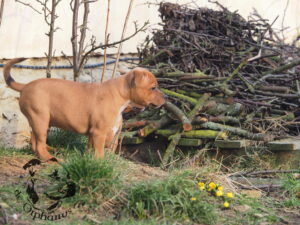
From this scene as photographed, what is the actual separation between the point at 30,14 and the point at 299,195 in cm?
525

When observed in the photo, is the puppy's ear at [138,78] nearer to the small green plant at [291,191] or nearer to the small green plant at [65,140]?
the small green plant at [65,140]

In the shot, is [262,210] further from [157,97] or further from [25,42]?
[25,42]

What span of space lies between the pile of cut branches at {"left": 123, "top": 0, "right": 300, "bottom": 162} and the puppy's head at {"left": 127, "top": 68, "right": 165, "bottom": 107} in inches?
→ 48.0

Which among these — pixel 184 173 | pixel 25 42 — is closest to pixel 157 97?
pixel 184 173

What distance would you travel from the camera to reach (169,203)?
4.42 m

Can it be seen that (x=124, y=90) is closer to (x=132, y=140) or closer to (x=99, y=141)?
(x=99, y=141)

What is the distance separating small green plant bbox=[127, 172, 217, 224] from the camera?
170 inches

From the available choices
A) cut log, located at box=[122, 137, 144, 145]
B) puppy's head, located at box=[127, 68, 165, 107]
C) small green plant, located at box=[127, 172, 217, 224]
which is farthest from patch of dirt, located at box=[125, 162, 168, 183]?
cut log, located at box=[122, 137, 144, 145]

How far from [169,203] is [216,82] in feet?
11.1

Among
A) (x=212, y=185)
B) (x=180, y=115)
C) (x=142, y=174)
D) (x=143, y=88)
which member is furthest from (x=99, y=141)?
(x=180, y=115)

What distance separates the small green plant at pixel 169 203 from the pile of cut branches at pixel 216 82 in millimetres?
2180

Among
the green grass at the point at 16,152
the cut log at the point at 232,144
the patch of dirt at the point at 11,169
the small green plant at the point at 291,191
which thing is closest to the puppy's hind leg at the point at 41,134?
the patch of dirt at the point at 11,169

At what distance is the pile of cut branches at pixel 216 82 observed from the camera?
278 inches

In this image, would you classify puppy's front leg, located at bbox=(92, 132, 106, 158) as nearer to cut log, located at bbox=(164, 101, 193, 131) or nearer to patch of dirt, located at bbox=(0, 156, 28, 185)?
patch of dirt, located at bbox=(0, 156, 28, 185)
